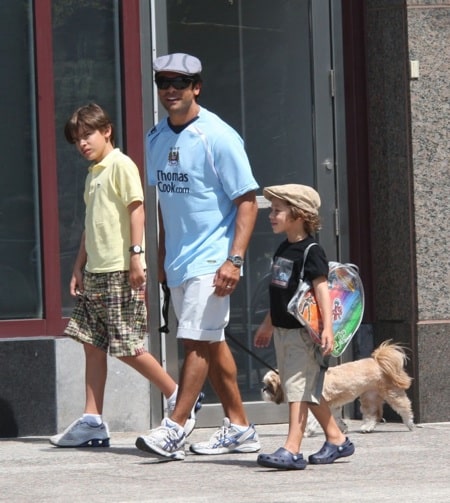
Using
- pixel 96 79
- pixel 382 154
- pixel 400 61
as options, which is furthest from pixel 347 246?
pixel 96 79

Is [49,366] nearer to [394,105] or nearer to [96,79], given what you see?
[96,79]

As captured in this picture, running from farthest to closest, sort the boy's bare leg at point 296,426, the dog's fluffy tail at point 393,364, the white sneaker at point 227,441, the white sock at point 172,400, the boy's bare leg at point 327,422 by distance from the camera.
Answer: the dog's fluffy tail at point 393,364 → the white sock at point 172,400 → the white sneaker at point 227,441 → the boy's bare leg at point 327,422 → the boy's bare leg at point 296,426

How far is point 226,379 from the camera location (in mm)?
7781

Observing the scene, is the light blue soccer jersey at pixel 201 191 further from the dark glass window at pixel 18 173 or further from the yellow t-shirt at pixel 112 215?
the dark glass window at pixel 18 173

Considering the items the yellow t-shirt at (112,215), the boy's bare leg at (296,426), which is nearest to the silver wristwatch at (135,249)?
the yellow t-shirt at (112,215)

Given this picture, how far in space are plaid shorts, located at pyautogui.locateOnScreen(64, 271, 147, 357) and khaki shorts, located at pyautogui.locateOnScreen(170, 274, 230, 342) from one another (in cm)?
66

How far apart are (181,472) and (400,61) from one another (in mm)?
3289

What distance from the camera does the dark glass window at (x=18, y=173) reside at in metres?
8.88

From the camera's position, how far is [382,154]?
9445mm

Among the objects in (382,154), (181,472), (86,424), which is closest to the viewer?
(181,472)

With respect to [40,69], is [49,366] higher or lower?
lower

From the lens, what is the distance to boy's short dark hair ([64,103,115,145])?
8.24m

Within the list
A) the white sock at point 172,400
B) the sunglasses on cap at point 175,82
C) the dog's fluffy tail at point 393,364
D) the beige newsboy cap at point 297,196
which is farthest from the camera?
the dog's fluffy tail at point 393,364

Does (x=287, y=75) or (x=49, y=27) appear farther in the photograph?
(x=287, y=75)
